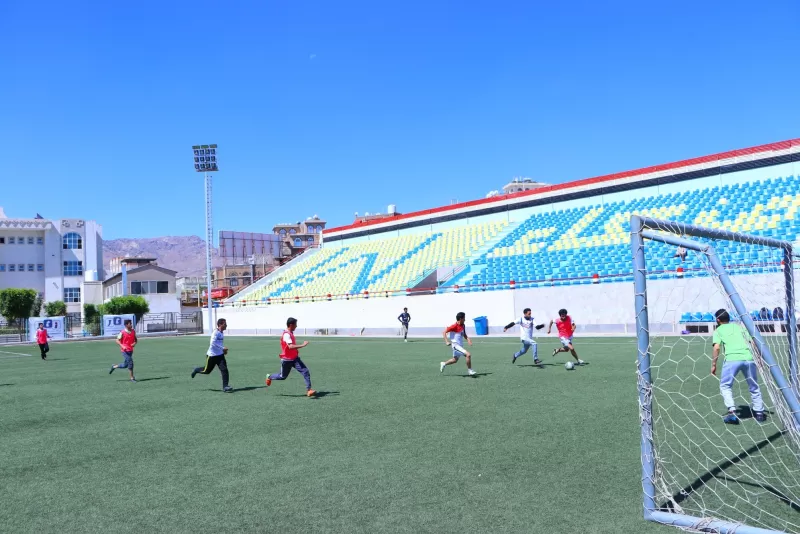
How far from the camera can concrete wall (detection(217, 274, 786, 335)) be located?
2950 cm

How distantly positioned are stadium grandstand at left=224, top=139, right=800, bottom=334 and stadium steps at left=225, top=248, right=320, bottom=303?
1.07 m

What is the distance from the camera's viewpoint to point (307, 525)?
560cm

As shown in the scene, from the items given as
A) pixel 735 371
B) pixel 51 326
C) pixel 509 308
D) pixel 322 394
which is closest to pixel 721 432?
pixel 735 371

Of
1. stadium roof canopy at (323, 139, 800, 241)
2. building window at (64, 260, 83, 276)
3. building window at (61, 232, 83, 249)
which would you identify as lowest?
building window at (64, 260, 83, 276)

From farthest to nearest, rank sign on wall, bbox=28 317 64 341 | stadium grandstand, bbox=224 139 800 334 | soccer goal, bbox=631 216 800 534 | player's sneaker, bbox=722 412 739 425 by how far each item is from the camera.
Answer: sign on wall, bbox=28 317 64 341 → stadium grandstand, bbox=224 139 800 334 → player's sneaker, bbox=722 412 739 425 → soccer goal, bbox=631 216 800 534

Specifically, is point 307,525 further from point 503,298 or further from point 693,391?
point 503,298

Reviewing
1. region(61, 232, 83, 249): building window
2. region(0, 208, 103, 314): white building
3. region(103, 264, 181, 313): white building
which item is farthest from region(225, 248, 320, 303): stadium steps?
region(61, 232, 83, 249): building window

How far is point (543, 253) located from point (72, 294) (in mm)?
65734

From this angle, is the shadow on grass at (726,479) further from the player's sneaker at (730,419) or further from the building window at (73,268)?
the building window at (73,268)

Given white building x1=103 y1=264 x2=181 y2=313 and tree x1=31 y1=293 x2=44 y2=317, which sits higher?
white building x1=103 y1=264 x2=181 y2=313

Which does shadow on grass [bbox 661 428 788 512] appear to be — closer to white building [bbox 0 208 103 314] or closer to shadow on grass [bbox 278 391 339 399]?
shadow on grass [bbox 278 391 339 399]

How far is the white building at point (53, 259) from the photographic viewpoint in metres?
79.3

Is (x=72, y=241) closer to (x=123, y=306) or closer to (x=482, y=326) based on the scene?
(x=123, y=306)

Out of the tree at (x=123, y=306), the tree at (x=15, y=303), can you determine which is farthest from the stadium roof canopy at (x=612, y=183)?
the tree at (x=15, y=303)
